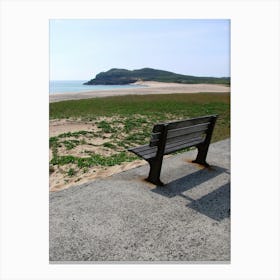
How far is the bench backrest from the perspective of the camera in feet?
13.2

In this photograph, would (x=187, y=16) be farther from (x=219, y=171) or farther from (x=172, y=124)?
(x=219, y=171)

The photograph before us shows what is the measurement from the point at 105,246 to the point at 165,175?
1.90 meters

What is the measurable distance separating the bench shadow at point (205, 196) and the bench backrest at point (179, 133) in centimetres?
45

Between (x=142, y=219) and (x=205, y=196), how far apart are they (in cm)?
99

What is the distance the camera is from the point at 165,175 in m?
4.62

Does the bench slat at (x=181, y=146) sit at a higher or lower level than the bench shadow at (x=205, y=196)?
higher

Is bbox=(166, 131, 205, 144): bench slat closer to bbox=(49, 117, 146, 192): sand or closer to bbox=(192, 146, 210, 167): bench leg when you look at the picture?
bbox=(192, 146, 210, 167): bench leg

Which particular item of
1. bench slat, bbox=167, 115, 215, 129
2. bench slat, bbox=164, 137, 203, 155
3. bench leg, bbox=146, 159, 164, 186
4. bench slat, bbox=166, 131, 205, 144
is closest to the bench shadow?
bench leg, bbox=146, 159, 164, 186

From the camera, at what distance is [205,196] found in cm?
395

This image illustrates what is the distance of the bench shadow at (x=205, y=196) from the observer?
11.7ft

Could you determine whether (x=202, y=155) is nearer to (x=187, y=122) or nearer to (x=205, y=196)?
(x=187, y=122)

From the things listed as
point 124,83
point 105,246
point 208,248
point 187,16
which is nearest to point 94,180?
point 105,246

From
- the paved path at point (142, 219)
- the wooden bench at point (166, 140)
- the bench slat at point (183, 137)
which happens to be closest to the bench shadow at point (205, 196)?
the paved path at point (142, 219)

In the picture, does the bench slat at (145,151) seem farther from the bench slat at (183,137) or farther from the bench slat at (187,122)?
the bench slat at (187,122)
